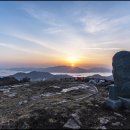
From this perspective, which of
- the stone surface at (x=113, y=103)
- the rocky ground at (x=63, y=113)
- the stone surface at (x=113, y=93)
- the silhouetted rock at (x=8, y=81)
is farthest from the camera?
the silhouetted rock at (x=8, y=81)

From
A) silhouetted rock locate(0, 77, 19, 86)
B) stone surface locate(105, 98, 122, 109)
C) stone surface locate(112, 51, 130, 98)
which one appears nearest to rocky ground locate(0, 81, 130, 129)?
stone surface locate(105, 98, 122, 109)

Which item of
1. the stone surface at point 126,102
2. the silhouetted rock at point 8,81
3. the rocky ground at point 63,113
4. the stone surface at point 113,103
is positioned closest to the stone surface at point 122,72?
the stone surface at point 126,102

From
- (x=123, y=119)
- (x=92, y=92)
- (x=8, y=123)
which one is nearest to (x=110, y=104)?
(x=123, y=119)

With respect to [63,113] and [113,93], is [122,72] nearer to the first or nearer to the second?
[113,93]

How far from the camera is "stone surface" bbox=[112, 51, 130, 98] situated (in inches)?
514

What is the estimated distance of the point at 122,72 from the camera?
13.2m

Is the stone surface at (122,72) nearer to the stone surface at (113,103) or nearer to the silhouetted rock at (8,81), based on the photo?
the stone surface at (113,103)

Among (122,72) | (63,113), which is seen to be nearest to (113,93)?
(122,72)

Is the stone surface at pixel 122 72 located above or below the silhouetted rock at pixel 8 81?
above

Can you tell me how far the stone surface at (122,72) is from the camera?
42.8 feet

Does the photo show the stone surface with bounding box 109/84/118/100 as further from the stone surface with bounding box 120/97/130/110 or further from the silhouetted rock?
the silhouetted rock

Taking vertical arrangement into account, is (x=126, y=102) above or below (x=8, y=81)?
below

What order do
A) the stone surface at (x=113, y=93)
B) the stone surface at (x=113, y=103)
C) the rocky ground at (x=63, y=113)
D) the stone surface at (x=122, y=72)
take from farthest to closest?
the stone surface at (x=122, y=72), the stone surface at (x=113, y=93), the stone surface at (x=113, y=103), the rocky ground at (x=63, y=113)

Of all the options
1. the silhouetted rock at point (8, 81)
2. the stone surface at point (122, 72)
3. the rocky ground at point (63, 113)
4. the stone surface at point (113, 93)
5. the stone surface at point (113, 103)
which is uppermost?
the stone surface at point (122, 72)
